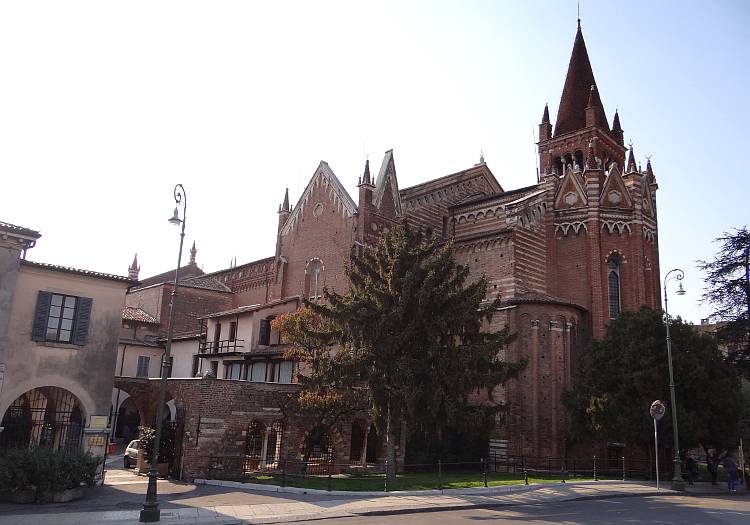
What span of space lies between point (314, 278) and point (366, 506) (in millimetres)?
23142

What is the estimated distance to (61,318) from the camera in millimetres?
20672

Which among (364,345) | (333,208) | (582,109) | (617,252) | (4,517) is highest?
(582,109)

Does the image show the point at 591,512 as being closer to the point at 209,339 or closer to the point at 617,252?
the point at 617,252

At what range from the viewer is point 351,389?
74.2 feet

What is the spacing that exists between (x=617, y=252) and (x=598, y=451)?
37.5 ft

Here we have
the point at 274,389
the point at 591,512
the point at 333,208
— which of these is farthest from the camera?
the point at 333,208

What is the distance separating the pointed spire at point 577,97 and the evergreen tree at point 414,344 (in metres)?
26.4

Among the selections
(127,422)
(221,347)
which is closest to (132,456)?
(221,347)

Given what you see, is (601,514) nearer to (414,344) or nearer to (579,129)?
(414,344)

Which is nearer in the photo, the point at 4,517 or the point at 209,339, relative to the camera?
the point at 4,517

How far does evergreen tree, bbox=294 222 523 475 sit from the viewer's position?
21.3 m

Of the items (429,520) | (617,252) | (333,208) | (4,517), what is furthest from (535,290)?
(4,517)

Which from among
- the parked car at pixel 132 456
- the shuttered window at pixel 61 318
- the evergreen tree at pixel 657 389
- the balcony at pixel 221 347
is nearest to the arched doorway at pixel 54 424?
the shuttered window at pixel 61 318

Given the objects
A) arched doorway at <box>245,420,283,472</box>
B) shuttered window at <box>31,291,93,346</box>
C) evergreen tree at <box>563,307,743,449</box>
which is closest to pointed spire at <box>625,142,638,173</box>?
evergreen tree at <box>563,307,743,449</box>
